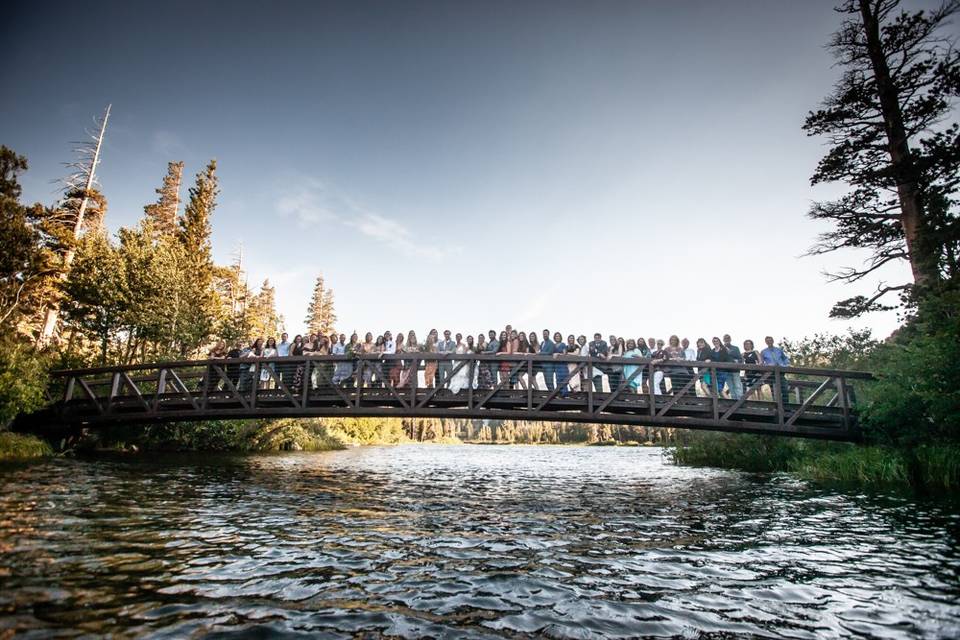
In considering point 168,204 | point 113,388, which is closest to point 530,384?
point 113,388

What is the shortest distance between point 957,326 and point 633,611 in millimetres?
11181

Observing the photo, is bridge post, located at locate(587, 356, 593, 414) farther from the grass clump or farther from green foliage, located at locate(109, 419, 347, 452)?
green foliage, located at locate(109, 419, 347, 452)

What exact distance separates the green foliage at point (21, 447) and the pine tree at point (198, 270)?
34.9 ft

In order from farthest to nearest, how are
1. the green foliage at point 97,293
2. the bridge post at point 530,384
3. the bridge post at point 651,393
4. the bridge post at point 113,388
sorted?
the green foliage at point 97,293 → the bridge post at point 113,388 → the bridge post at point 530,384 → the bridge post at point 651,393

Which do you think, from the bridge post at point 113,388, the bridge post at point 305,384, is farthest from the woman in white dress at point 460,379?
the bridge post at point 113,388

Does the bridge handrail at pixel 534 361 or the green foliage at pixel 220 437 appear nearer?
the bridge handrail at pixel 534 361

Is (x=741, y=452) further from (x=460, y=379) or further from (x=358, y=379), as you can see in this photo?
(x=358, y=379)

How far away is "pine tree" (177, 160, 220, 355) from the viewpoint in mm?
27031

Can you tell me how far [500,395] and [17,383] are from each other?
1586 cm

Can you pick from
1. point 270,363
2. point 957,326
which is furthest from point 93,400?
point 957,326

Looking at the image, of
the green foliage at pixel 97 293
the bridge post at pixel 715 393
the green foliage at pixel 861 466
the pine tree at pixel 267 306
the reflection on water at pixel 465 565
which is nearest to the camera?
the reflection on water at pixel 465 565

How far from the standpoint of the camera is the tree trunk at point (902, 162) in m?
13.2

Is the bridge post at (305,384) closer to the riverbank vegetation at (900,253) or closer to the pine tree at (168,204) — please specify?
the riverbank vegetation at (900,253)

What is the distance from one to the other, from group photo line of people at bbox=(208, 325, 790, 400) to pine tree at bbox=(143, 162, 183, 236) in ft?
107
